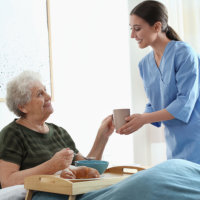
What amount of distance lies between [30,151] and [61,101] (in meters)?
0.87

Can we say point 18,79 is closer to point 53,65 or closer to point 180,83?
point 53,65

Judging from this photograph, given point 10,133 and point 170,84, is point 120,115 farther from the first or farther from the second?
point 10,133

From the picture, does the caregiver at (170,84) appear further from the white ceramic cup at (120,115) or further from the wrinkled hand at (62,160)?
the wrinkled hand at (62,160)

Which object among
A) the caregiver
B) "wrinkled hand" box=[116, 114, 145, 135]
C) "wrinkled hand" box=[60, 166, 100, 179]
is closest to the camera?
"wrinkled hand" box=[60, 166, 100, 179]

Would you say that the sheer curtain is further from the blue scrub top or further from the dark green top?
the dark green top

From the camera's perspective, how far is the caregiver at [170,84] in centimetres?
171

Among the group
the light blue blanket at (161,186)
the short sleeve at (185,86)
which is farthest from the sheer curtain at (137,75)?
the light blue blanket at (161,186)

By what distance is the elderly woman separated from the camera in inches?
55.8

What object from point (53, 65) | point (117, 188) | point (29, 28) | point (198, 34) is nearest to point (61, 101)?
point (53, 65)

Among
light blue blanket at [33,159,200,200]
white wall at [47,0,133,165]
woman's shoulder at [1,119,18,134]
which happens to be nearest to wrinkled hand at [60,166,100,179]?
light blue blanket at [33,159,200,200]

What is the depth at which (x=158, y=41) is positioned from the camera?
6.23 feet

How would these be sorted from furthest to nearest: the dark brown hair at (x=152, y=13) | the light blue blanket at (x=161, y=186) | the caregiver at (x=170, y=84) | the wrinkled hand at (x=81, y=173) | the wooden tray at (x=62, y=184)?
the dark brown hair at (x=152, y=13) → the caregiver at (x=170, y=84) → the wrinkled hand at (x=81, y=173) → the wooden tray at (x=62, y=184) → the light blue blanket at (x=161, y=186)

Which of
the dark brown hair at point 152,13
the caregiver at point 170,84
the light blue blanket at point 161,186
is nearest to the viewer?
the light blue blanket at point 161,186

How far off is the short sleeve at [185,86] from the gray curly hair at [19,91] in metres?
0.72
